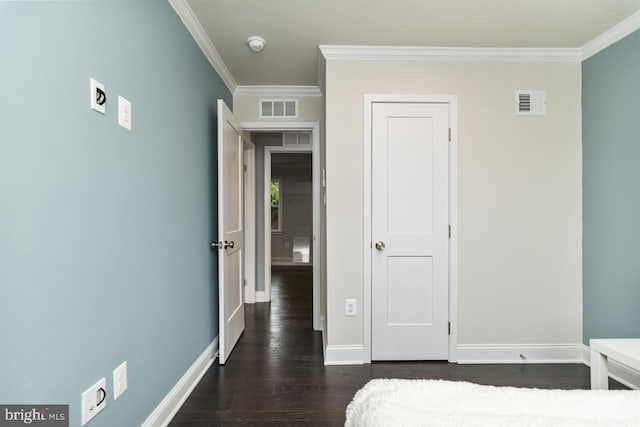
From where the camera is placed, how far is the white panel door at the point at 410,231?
8.24ft

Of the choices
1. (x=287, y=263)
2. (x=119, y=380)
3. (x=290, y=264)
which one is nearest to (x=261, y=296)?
(x=119, y=380)

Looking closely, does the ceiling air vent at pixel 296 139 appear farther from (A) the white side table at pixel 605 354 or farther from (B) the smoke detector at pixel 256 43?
(A) the white side table at pixel 605 354

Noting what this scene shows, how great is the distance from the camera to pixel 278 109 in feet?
10.9

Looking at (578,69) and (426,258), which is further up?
(578,69)

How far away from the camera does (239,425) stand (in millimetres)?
1743

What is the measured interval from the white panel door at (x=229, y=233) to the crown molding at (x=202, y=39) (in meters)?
0.41

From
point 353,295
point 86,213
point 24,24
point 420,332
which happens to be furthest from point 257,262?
point 24,24

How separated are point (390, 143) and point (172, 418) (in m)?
2.32

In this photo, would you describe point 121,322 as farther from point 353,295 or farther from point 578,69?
point 578,69

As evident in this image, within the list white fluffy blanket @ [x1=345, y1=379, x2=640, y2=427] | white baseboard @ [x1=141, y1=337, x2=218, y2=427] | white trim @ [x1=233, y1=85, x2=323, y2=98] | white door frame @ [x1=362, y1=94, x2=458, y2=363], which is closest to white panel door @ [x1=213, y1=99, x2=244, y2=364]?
white baseboard @ [x1=141, y1=337, x2=218, y2=427]

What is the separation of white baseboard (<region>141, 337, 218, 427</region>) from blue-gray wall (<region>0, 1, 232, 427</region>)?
0.21ft

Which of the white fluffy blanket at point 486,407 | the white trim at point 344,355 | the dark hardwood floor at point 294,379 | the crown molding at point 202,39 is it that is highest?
the crown molding at point 202,39

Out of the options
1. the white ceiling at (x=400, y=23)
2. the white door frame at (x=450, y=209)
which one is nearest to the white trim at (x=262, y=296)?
the white door frame at (x=450, y=209)

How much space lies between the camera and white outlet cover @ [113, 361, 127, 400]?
1.34m
